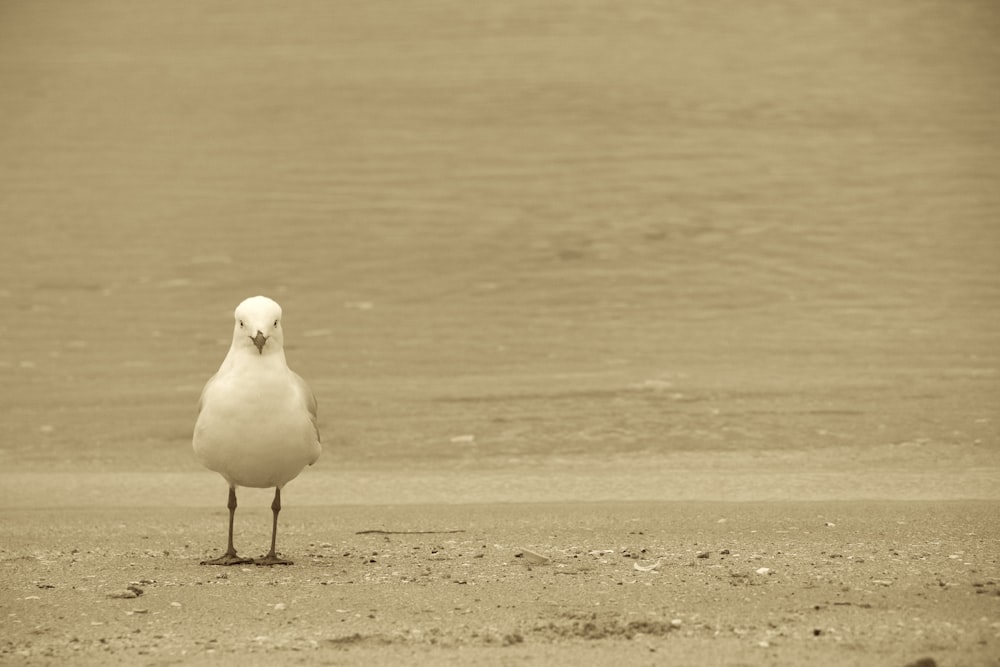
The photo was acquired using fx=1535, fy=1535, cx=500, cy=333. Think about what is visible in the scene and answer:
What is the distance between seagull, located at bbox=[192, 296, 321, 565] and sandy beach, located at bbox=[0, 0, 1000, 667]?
15.5 inches

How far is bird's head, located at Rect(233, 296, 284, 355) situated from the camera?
209 inches

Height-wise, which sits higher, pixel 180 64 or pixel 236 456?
pixel 180 64

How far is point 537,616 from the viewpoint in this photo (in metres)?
4.55

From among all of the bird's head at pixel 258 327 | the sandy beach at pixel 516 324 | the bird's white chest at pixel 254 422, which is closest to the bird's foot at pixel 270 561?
the sandy beach at pixel 516 324

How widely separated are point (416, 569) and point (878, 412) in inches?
170

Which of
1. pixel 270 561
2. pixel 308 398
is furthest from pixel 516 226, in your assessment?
pixel 270 561

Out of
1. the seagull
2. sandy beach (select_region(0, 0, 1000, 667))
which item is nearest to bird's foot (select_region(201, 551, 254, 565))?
the seagull

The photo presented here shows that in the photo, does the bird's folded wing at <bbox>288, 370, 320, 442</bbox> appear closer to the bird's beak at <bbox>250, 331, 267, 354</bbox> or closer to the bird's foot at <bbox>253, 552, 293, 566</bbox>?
the bird's beak at <bbox>250, 331, 267, 354</bbox>

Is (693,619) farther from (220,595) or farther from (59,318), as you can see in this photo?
(59,318)

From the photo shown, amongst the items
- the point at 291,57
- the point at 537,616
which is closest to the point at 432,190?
the point at 291,57

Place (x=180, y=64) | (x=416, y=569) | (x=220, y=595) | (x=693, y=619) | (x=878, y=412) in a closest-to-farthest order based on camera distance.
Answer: (x=693, y=619) < (x=220, y=595) < (x=416, y=569) < (x=878, y=412) < (x=180, y=64)

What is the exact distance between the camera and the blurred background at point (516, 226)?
29.1ft

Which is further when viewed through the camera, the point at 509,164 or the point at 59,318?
the point at 509,164

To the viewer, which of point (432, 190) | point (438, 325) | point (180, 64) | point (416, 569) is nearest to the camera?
point (416, 569)
